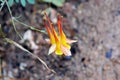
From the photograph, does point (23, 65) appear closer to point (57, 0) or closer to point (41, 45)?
point (41, 45)

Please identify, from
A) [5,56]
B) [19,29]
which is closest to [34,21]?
[19,29]

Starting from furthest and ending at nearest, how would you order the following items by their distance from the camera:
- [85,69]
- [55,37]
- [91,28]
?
[91,28] < [85,69] < [55,37]

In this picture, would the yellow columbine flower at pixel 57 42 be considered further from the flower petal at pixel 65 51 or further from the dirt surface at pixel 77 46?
the dirt surface at pixel 77 46

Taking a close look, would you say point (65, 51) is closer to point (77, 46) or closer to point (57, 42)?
point (57, 42)

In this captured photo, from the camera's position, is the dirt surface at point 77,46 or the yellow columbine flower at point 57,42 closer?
the yellow columbine flower at point 57,42

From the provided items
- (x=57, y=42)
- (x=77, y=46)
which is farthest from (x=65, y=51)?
(x=77, y=46)

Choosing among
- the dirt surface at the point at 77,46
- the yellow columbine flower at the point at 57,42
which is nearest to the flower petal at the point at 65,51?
the yellow columbine flower at the point at 57,42

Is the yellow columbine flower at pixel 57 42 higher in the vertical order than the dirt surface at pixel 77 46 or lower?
higher

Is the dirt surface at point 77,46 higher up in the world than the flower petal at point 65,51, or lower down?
lower down
